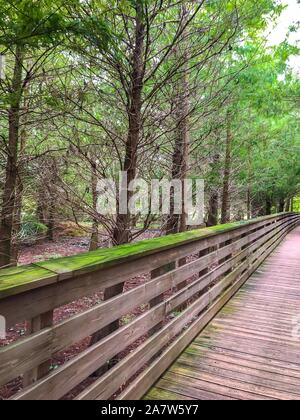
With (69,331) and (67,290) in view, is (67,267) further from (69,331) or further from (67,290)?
(69,331)

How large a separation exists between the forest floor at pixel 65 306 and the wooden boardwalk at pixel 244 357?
1.74m

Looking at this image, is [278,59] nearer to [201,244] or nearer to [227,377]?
[201,244]

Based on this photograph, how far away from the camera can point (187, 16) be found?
3.99 meters

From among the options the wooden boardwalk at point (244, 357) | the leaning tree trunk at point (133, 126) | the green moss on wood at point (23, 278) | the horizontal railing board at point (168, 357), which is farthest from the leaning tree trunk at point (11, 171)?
the green moss on wood at point (23, 278)

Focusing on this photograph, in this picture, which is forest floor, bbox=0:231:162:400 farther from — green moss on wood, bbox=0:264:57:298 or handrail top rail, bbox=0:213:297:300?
green moss on wood, bbox=0:264:57:298

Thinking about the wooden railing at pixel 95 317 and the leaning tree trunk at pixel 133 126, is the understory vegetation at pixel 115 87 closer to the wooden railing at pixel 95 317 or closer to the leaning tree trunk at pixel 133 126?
the leaning tree trunk at pixel 133 126

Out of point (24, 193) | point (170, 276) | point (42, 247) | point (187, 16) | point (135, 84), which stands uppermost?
point (187, 16)

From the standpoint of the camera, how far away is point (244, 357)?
3283mm

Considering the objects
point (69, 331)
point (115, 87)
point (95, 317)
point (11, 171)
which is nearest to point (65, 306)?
point (11, 171)

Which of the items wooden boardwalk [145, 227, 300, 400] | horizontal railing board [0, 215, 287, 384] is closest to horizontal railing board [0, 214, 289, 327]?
horizontal railing board [0, 215, 287, 384]

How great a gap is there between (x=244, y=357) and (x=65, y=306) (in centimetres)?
503

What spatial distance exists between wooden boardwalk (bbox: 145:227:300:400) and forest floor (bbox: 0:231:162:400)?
A: 1.74 meters
